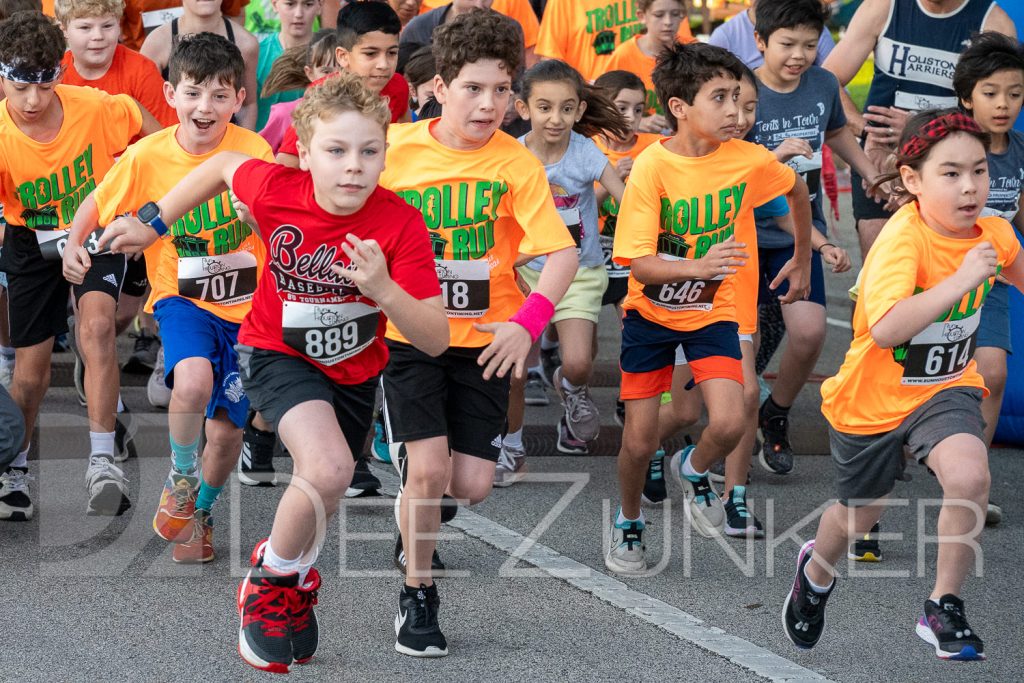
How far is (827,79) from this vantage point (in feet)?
21.7

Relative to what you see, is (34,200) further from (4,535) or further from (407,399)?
(407,399)

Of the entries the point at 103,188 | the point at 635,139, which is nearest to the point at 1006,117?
the point at 635,139

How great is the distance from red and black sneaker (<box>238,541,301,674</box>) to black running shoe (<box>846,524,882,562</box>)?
235 cm

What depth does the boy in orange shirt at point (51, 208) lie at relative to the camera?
217 inches

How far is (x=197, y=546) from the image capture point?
5.09 meters

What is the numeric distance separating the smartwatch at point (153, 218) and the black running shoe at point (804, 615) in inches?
91.1

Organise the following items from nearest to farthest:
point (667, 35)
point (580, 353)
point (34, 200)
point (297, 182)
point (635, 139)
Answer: point (297, 182)
point (34, 200)
point (580, 353)
point (635, 139)
point (667, 35)

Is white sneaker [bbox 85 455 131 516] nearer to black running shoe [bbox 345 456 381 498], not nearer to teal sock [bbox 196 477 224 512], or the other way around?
teal sock [bbox 196 477 224 512]

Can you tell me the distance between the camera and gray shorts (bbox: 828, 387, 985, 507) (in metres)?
4.24

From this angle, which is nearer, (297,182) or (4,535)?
(297,182)

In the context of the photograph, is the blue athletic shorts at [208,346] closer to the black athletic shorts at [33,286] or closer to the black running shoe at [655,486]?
the black athletic shorts at [33,286]

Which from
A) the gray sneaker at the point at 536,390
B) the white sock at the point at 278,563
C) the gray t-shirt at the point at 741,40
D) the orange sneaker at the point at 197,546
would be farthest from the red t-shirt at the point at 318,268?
the gray t-shirt at the point at 741,40

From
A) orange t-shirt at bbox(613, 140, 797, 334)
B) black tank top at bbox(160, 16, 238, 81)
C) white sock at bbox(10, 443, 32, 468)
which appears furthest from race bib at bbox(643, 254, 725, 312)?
black tank top at bbox(160, 16, 238, 81)

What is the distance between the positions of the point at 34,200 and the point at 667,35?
3.42 metres
